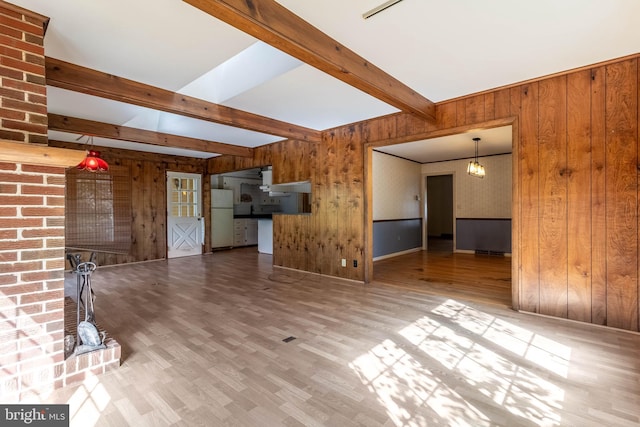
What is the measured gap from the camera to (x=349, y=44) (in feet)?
8.07

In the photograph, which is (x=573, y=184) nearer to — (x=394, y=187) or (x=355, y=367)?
(x=355, y=367)

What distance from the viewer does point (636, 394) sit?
187 cm

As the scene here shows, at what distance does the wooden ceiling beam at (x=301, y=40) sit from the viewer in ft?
5.69

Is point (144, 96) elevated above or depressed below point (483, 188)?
above

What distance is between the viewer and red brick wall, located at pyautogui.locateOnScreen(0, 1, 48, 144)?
5.97 feet

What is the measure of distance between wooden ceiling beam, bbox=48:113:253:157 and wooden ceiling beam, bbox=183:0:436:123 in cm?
402

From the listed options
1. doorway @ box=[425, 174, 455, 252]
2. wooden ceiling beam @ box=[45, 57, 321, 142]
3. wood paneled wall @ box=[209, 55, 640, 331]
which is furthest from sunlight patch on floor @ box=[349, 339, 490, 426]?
doorway @ box=[425, 174, 455, 252]

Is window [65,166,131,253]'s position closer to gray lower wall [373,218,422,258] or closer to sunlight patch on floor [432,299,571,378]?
gray lower wall [373,218,422,258]

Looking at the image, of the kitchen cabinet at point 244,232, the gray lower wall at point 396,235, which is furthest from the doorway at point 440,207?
the kitchen cabinet at point 244,232

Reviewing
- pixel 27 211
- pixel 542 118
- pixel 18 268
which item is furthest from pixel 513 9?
pixel 18 268

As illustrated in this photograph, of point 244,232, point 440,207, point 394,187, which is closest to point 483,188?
point 394,187

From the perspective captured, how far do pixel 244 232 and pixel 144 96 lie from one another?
21.2 ft

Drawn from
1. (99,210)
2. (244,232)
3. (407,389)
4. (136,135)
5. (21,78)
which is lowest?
(407,389)

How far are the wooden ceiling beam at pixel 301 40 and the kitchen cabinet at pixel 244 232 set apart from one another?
273 inches
